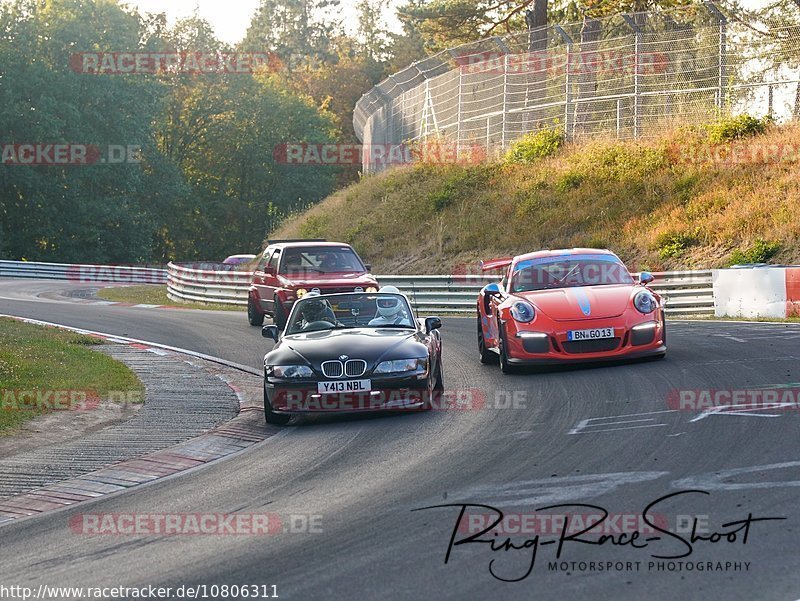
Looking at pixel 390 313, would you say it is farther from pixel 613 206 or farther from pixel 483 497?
pixel 613 206

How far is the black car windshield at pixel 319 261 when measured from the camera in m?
21.7

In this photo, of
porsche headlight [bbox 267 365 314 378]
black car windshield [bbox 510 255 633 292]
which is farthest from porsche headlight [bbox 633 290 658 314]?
porsche headlight [bbox 267 365 314 378]

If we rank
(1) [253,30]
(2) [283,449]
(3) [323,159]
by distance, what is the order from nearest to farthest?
(2) [283,449] → (3) [323,159] → (1) [253,30]

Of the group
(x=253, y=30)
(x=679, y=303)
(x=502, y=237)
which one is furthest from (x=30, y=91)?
(x=253, y=30)

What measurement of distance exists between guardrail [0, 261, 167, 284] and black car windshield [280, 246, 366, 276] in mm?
28639

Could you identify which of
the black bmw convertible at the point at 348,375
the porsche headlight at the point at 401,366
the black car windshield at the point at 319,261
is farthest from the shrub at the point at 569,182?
the porsche headlight at the point at 401,366

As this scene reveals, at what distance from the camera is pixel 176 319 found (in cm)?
2486

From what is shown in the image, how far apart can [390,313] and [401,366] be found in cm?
150

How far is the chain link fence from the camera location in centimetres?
2970

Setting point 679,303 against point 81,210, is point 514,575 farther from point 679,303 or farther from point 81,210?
point 81,210

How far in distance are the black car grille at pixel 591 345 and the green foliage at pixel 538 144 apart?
22609 millimetres

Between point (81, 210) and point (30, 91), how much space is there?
252 inches

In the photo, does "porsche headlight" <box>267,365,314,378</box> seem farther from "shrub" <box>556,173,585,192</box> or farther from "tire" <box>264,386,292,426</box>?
"shrub" <box>556,173,585,192</box>

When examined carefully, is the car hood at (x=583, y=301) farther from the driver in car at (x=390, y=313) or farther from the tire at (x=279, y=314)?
the tire at (x=279, y=314)
